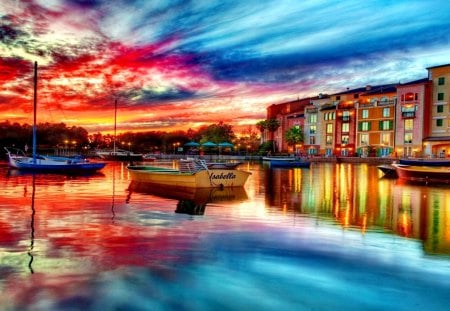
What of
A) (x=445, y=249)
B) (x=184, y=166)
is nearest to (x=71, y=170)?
(x=184, y=166)

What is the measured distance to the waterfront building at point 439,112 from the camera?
70.6 m

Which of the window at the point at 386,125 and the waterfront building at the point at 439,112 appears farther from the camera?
the window at the point at 386,125

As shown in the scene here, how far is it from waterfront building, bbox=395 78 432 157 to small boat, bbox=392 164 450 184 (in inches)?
1492

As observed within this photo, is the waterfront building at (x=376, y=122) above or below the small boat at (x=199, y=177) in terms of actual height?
above

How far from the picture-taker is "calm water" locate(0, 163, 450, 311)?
681 cm

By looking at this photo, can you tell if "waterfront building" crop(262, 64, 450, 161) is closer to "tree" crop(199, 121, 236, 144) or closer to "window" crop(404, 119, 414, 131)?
"window" crop(404, 119, 414, 131)

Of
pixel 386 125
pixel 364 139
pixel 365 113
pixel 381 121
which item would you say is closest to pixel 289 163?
pixel 364 139

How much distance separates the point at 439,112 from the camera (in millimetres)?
72375

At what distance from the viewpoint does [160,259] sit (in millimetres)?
9055

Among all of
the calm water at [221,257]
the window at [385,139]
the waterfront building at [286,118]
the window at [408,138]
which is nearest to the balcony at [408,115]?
the window at [408,138]

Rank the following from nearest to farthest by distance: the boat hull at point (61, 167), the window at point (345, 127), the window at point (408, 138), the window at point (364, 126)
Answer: the boat hull at point (61, 167), the window at point (408, 138), the window at point (364, 126), the window at point (345, 127)

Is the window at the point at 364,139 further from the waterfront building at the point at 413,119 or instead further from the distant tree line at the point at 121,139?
the distant tree line at the point at 121,139

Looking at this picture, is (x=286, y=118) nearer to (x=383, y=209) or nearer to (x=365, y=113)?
(x=365, y=113)

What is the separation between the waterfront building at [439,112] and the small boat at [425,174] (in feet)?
126
